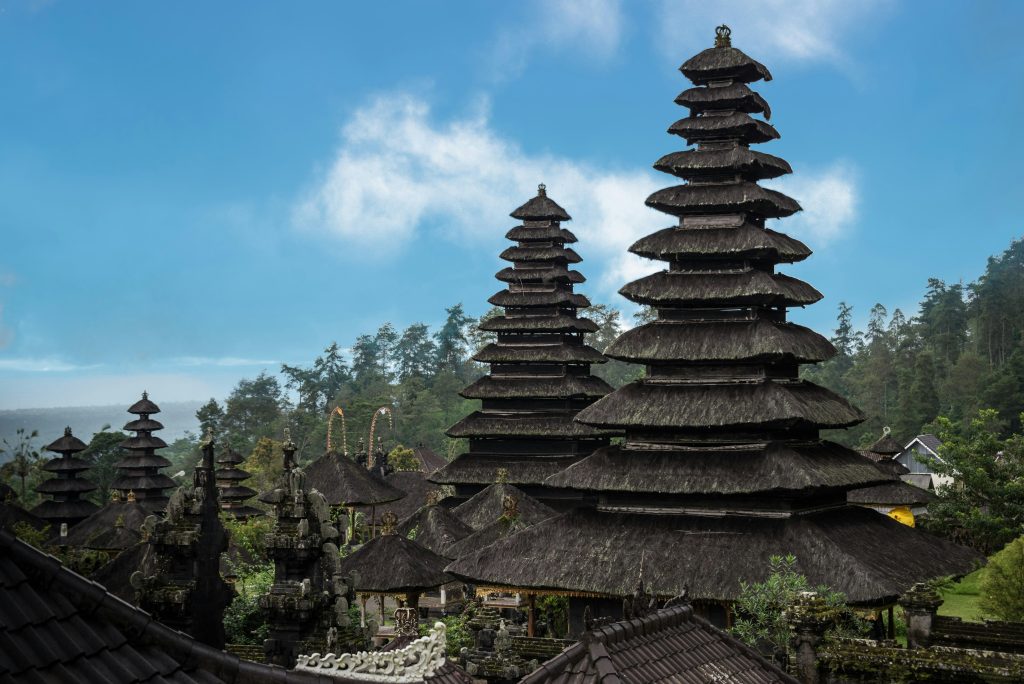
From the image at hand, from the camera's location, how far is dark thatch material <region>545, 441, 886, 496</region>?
2703 centimetres

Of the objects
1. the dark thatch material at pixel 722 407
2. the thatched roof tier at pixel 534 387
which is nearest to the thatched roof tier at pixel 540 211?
the thatched roof tier at pixel 534 387

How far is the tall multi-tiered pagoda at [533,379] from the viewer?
4169 centimetres

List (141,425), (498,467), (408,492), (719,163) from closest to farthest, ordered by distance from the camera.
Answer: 1. (719,163)
2. (498,467)
3. (141,425)
4. (408,492)

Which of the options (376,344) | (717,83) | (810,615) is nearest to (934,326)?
(376,344)

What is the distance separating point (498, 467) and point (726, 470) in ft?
48.5

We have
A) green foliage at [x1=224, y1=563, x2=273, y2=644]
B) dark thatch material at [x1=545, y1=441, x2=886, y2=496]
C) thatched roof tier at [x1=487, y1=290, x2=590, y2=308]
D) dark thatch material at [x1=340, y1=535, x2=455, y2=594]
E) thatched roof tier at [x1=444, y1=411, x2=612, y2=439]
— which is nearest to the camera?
green foliage at [x1=224, y1=563, x2=273, y2=644]

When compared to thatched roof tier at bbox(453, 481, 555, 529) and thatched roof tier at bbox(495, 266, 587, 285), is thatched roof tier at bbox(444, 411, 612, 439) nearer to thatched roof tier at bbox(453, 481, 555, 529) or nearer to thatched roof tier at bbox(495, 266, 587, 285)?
thatched roof tier at bbox(453, 481, 555, 529)

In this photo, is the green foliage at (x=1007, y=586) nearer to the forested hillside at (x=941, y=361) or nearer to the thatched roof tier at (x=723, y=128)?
the thatched roof tier at (x=723, y=128)

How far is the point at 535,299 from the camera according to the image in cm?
4431

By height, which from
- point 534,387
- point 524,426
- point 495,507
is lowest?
point 495,507

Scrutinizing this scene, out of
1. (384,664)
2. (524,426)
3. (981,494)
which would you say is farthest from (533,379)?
(384,664)

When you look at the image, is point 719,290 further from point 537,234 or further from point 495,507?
point 537,234

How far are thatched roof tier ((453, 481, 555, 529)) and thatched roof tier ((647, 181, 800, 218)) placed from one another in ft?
36.9

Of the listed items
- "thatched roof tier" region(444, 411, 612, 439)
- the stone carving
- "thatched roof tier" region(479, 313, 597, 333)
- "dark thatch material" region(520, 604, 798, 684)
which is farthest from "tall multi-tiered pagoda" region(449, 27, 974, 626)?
the stone carving
